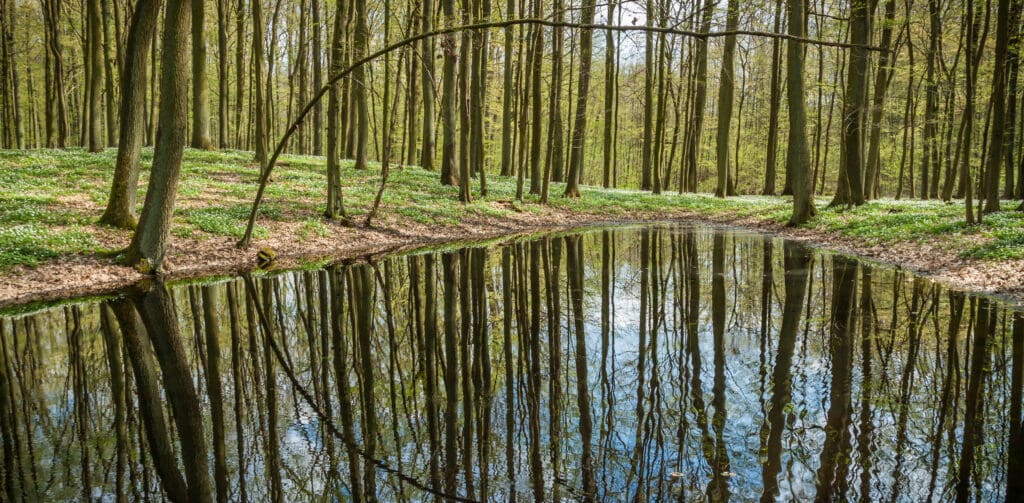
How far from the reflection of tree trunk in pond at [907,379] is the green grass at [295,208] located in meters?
4.63

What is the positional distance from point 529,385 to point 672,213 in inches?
976

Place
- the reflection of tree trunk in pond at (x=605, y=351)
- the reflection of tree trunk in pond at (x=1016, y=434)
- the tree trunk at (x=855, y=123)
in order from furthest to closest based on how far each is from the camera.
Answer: the tree trunk at (x=855, y=123), the reflection of tree trunk in pond at (x=605, y=351), the reflection of tree trunk in pond at (x=1016, y=434)

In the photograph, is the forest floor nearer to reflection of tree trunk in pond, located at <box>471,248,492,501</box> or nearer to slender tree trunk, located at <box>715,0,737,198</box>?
reflection of tree trunk in pond, located at <box>471,248,492,501</box>

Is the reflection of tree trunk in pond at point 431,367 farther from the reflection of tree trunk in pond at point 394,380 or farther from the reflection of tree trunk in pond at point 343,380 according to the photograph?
the reflection of tree trunk in pond at point 343,380

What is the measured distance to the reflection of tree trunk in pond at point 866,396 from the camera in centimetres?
339

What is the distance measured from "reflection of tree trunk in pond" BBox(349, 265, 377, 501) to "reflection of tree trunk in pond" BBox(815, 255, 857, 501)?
2571 mm

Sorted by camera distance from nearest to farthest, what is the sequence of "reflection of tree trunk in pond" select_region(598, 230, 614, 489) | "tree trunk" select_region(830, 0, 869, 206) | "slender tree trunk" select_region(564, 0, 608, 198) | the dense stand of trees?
"reflection of tree trunk in pond" select_region(598, 230, 614, 489) → the dense stand of trees → "tree trunk" select_region(830, 0, 869, 206) → "slender tree trunk" select_region(564, 0, 608, 198)

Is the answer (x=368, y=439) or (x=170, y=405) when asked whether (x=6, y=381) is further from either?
(x=368, y=439)

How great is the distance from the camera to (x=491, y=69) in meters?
38.5

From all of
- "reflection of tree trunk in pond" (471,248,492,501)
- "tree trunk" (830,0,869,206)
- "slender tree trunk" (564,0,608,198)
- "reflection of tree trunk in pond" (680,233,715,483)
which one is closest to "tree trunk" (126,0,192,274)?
"reflection of tree trunk in pond" (471,248,492,501)

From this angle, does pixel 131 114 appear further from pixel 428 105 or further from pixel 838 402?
pixel 428 105

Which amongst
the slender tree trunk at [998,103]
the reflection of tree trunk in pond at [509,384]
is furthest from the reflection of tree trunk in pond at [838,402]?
the slender tree trunk at [998,103]

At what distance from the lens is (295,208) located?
17.1 m

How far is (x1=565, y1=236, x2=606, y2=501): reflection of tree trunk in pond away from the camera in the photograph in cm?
346
